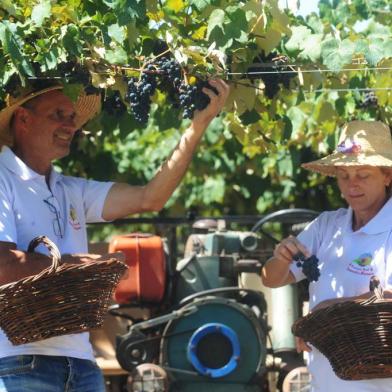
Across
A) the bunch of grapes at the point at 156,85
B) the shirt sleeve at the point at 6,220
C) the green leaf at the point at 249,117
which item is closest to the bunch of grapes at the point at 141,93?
the bunch of grapes at the point at 156,85

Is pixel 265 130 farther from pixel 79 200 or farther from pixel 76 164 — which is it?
pixel 76 164

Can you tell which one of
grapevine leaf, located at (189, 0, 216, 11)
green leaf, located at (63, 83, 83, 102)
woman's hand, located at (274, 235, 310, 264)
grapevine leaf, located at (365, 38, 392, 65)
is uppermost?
grapevine leaf, located at (189, 0, 216, 11)

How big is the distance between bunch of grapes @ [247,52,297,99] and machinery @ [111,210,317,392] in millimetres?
1238

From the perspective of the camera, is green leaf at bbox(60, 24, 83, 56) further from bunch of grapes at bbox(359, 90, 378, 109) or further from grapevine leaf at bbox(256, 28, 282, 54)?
bunch of grapes at bbox(359, 90, 378, 109)

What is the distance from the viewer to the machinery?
16.5ft

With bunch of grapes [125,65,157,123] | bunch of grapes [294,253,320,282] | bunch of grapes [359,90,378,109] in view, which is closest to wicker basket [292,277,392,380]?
bunch of grapes [294,253,320,282]

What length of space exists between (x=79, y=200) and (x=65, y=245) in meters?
0.25

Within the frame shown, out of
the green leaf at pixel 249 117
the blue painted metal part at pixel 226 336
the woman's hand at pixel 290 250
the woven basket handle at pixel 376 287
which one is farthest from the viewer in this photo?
the blue painted metal part at pixel 226 336

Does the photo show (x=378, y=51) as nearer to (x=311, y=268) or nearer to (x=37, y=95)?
(x=311, y=268)

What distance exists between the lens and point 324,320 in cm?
366

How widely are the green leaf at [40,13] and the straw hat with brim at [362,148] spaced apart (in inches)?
45.8

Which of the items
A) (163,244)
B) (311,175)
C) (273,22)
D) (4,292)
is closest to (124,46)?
(273,22)

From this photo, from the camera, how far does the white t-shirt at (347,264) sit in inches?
149

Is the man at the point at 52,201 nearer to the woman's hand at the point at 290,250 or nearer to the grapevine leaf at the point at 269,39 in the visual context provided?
the grapevine leaf at the point at 269,39
